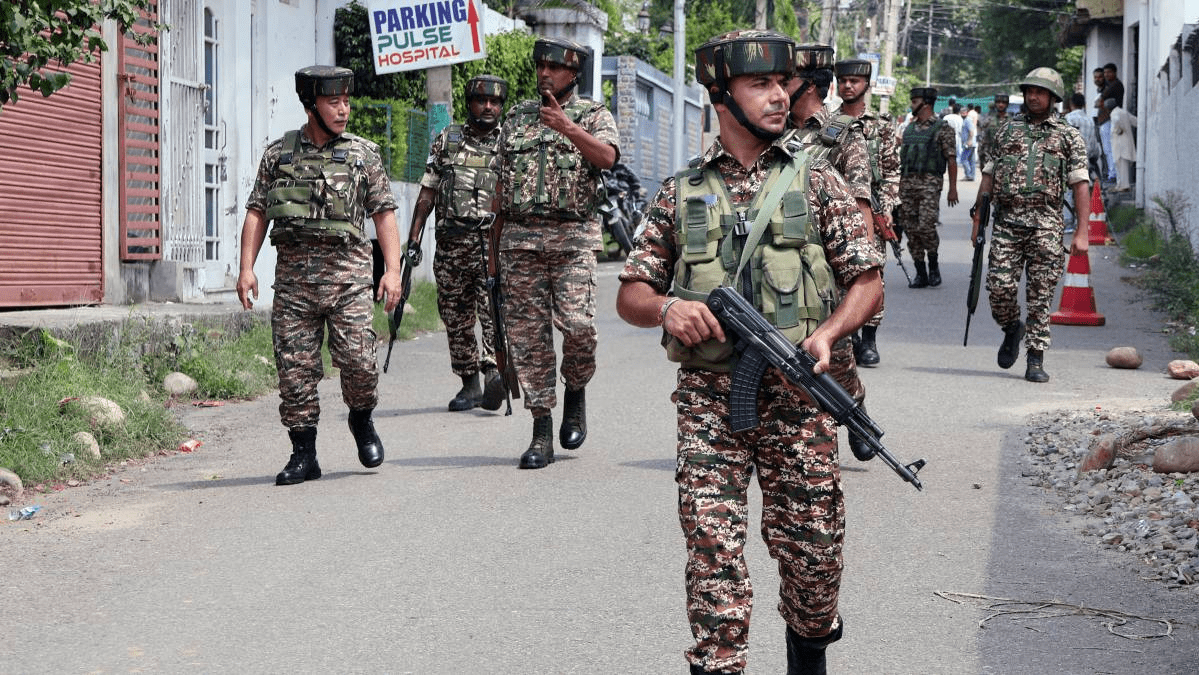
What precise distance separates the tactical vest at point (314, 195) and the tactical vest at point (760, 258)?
11.3 feet

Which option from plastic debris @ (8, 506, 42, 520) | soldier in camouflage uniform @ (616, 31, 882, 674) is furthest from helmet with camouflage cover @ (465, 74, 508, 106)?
soldier in camouflage uniform @ (616, 31, 882, 674)

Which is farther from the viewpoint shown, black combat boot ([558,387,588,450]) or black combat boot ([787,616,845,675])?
black combat boot ([558,387,588,450])

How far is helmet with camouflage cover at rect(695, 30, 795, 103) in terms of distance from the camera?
3.97 meters

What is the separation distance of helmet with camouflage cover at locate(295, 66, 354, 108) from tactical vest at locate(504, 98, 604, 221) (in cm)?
91

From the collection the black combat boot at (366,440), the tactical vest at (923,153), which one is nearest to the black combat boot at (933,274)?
the tactical vest at (923,153)

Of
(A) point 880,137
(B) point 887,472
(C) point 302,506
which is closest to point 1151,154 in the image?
(A) point 880,137

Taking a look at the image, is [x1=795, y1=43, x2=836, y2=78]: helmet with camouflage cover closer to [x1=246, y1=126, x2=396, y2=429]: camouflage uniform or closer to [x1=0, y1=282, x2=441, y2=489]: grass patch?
[x1=246, y1=126, x2=396, y2=429]: camouflage uniform

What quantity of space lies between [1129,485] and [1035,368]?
12.5ft

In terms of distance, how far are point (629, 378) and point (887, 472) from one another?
370 centimetres

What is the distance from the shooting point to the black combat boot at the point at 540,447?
7.71 m

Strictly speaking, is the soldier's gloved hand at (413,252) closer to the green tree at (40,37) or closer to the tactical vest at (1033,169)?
the green tree at (40,37)

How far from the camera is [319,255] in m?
7.24

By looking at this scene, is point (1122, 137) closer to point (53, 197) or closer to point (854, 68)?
point (854, 68)

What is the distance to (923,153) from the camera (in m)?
16.2
